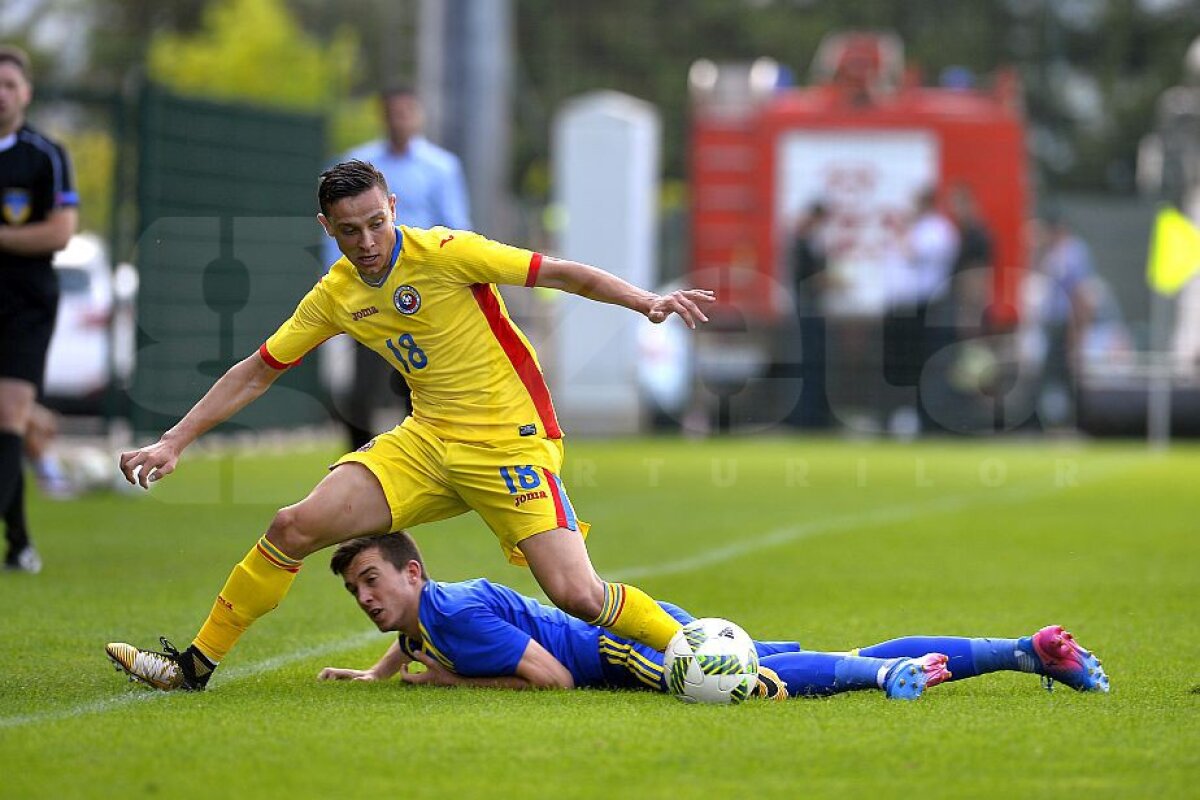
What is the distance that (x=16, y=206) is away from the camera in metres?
9.95

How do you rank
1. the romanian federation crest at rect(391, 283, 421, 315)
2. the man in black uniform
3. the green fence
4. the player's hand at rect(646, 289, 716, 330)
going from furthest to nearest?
the green fence < the man in black uniform < the romanian federation crest at rect(391, 283, 421, 315) < the player's hand at rect(646, 289, 716, 330)

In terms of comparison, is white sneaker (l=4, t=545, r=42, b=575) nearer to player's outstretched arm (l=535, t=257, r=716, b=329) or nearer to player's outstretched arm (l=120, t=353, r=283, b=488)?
player's outstretched arm (l=120, t=353, r=283, b=488)

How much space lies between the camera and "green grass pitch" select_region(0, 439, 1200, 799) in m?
5.20

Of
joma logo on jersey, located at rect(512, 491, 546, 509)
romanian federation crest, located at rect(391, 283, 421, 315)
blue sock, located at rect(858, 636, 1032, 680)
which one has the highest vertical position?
romanian federation crest, located at rect(391, 283, 421, 315)

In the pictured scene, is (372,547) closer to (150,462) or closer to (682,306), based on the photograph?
(150,462)

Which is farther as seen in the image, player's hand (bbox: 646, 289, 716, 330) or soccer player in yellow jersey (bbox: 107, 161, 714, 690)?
soccer player in yellow jersey (bbox: 107, 161, 714, 690)

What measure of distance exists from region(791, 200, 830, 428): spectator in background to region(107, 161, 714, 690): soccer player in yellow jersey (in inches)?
664

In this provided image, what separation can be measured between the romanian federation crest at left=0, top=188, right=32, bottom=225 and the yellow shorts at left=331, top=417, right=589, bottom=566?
391 centimetres

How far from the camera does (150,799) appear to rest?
16.1ft

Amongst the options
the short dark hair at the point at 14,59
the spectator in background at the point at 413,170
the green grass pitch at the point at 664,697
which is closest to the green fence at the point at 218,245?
the green grass pitch at the point at 664,697

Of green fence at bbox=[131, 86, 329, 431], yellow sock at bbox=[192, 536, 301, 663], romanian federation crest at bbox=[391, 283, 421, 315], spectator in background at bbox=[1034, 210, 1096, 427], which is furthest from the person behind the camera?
spectator in background at bbox=[1034, 210, 1096, 427]

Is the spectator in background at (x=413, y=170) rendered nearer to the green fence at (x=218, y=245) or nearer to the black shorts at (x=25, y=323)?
the black shorts at (x=25, y=323)

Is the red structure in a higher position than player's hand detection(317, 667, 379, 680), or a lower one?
higher

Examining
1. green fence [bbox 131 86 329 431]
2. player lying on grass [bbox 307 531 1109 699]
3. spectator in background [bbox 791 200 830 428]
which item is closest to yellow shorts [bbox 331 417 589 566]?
player lying on grass [bbox 307 531 1109 699]
